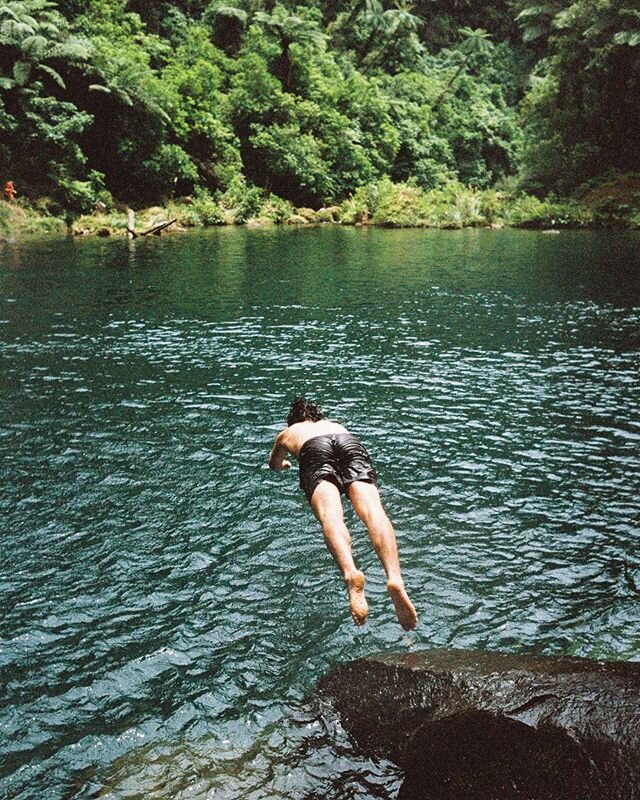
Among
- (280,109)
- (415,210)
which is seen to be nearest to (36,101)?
(280,109)

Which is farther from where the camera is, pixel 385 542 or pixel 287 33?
pixel 287 33

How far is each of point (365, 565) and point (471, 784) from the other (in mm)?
3654

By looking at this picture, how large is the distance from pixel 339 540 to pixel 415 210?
47.9 m

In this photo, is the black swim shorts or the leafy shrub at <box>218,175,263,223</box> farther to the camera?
the leafy shrub at <box>218,175,263,223</box>

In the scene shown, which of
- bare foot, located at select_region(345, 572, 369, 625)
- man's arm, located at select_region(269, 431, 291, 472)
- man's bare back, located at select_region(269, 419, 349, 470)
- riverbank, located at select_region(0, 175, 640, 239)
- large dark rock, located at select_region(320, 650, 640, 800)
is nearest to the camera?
large dark rock, located at select_region(320, 650, 640, 800)

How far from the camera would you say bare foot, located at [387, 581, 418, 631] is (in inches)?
206

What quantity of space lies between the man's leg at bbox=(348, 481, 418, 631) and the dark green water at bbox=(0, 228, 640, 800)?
0.94 m

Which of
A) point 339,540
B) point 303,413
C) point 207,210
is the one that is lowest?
point 339,540

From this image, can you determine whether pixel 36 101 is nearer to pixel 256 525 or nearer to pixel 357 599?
pixel 256 525

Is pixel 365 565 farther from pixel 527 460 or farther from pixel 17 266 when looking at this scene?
pixel 17 266

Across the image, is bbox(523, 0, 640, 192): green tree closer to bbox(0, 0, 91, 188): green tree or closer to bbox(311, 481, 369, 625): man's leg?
bbox(0, 0, 91, 188): green tree

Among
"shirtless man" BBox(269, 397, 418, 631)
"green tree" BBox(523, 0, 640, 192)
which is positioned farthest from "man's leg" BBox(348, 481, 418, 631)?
"green tree" BBox(523, 0, 640, 192)

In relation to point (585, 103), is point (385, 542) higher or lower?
lower

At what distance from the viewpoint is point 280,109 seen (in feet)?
170
